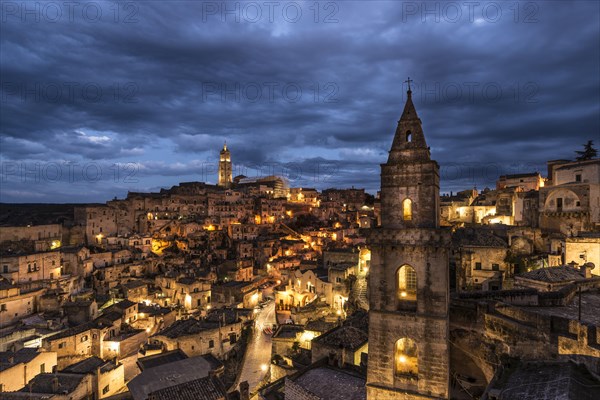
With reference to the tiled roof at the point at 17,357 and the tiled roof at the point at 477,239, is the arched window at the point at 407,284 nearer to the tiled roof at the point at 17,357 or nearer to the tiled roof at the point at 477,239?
the tiled roof at the point at 477,239

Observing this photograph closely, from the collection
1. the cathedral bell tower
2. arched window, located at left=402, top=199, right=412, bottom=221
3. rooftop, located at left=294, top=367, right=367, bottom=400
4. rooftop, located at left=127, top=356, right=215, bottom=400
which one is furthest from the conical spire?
the cathedral bell tower

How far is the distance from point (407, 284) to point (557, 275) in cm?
1344

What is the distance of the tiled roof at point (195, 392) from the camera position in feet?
66.8

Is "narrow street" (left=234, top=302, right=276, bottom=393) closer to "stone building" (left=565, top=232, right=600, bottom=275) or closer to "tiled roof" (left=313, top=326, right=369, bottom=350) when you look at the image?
"tiled roof" (left=313, top=326, right=369, bottom=350)

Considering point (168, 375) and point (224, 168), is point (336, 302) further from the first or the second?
point (224, 168)

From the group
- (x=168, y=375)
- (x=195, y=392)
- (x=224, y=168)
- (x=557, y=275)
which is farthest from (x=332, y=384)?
(x=224, y=168)

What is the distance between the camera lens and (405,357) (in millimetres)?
13867

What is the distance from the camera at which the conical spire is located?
13664 millimetres

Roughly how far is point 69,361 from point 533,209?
48839 mm

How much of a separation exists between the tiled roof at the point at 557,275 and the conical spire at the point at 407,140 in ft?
46.4

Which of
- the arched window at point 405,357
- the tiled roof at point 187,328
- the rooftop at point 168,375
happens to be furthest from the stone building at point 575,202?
the tiled roof at point 187,328

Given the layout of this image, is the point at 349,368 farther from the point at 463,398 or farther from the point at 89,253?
the point at 89,253

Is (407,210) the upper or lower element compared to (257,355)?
upper

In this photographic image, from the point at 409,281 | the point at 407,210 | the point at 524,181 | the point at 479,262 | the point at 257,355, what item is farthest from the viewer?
the point at 524,181
